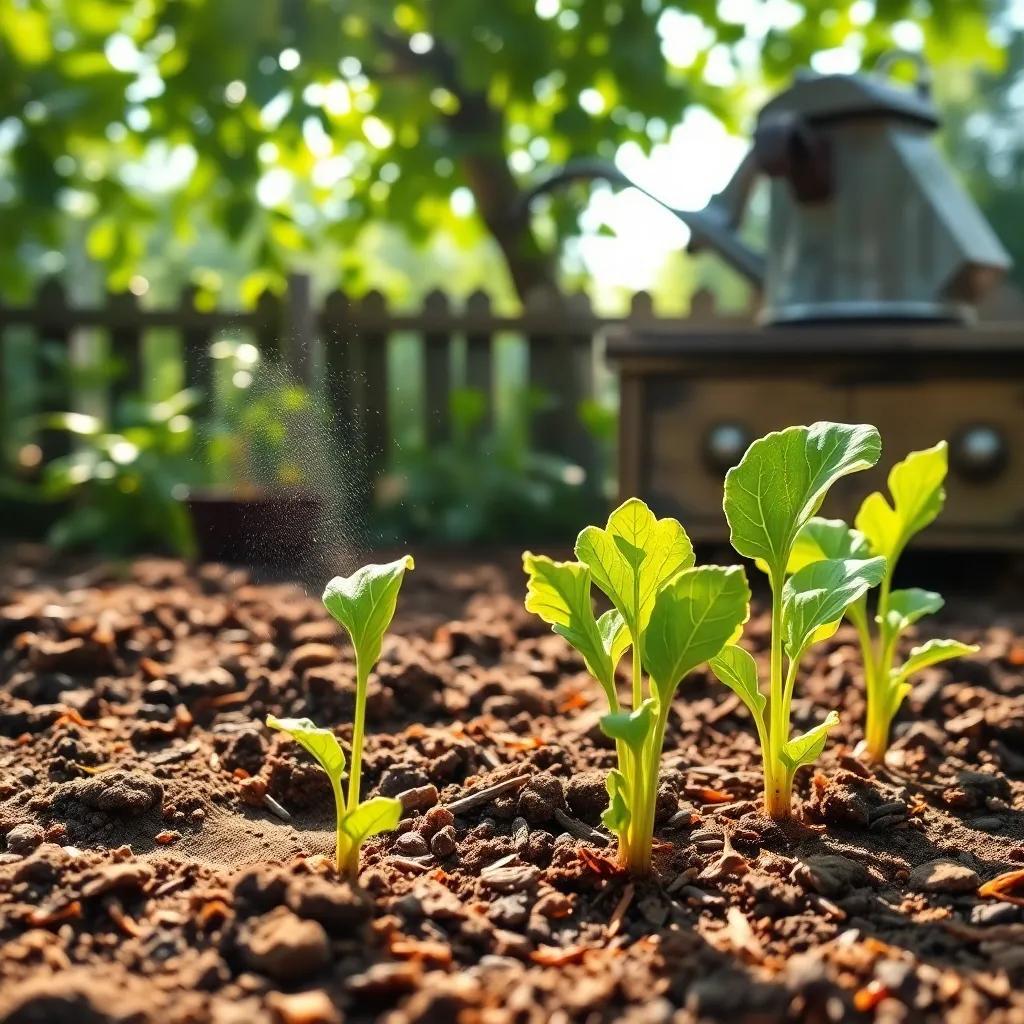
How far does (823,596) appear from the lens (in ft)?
4.16

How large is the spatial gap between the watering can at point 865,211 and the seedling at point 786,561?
1.72 m

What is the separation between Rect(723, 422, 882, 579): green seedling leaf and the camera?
120cm

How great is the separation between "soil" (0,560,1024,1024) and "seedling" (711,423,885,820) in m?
0.11

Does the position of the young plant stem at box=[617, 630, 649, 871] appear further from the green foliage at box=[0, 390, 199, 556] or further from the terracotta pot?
the green foliage at box=[0, 390, 199, 556]

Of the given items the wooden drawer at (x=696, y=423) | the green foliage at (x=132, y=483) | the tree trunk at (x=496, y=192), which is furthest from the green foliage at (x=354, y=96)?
the wooden drawer at (x=696, y=423)

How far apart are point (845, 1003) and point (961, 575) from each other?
2.36m

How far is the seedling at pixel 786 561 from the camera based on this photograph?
1.21 metres

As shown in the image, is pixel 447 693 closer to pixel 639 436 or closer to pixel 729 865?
pixel 729 865

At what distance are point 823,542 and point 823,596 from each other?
26 centimetres

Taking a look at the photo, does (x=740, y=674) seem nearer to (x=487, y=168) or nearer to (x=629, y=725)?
(x=629, y=725)

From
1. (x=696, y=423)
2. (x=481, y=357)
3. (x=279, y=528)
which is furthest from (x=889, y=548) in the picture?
(x=481, y=357)

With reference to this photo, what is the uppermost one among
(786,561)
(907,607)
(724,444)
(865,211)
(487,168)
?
(487,168)

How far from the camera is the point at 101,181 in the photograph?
16.0 ft

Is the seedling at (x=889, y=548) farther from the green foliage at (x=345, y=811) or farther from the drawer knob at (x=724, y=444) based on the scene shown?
the drawer knob at (x=724, y=444)
